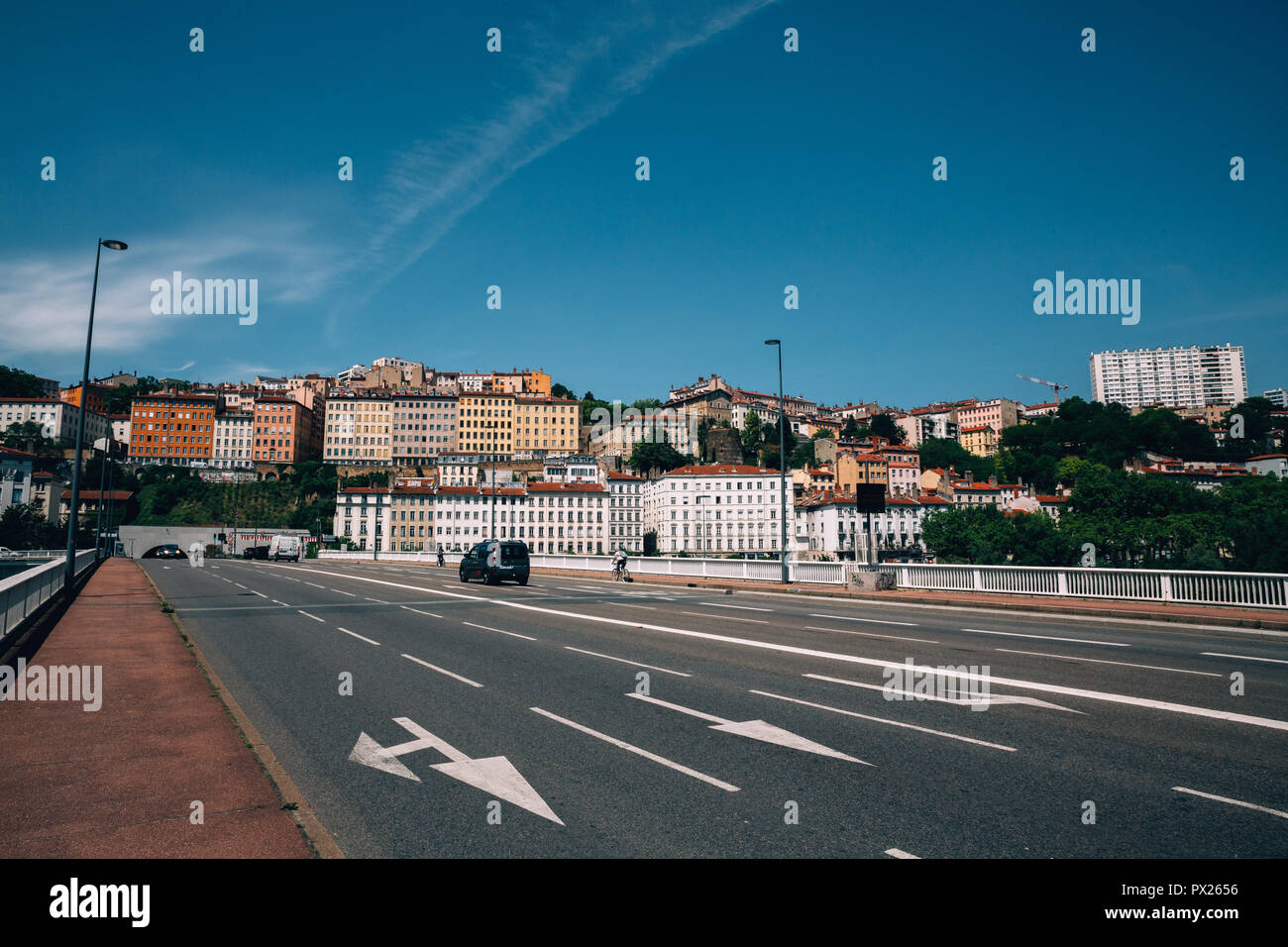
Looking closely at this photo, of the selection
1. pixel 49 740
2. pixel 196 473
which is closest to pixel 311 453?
pixel 196 473

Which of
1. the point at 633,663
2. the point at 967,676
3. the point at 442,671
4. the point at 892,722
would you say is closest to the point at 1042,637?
the point at 967,676

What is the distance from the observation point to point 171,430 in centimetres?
16800

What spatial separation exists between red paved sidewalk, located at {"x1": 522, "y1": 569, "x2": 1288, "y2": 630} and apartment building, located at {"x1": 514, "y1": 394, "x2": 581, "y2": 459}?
145 m

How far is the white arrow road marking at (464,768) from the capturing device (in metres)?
5.59

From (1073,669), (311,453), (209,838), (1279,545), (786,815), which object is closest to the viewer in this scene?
(209,838)

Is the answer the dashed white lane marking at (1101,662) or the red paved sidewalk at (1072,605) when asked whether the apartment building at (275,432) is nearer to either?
the red paved sidewalk at (1072,605)

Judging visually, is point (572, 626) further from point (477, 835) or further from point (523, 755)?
point (477, 835)

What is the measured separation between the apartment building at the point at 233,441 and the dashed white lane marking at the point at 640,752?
181 metres

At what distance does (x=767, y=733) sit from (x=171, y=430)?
19310 cm

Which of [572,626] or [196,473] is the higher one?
[196,473]

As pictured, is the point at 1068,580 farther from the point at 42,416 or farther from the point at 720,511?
the point at 42,416
